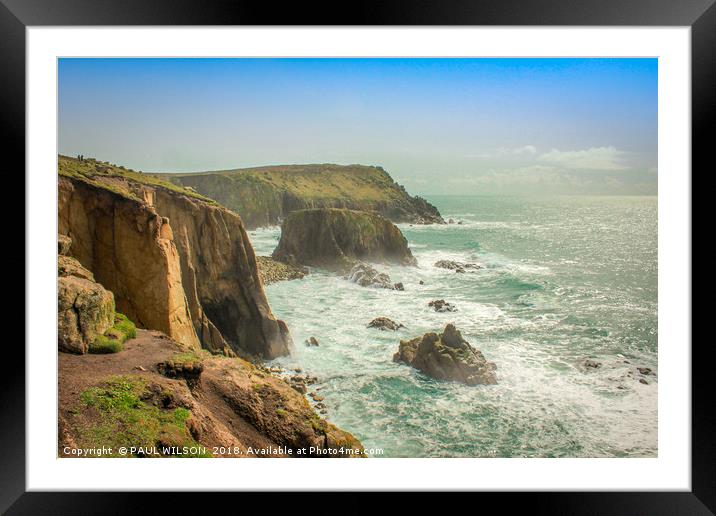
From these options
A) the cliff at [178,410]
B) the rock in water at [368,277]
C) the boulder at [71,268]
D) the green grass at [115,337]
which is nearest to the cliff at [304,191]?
the rock in water at [368,277]

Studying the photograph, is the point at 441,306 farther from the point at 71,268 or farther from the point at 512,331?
the point at 71,268

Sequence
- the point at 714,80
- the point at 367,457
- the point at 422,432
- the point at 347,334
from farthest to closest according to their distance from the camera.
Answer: the point at 347,334
the point at 422,432
the point at 367,457
the point at 714,80

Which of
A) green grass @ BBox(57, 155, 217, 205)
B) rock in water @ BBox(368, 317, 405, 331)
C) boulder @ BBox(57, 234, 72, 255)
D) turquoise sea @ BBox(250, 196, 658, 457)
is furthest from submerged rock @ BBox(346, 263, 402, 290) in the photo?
boulder @ BBox(57, 234, 72, 255)

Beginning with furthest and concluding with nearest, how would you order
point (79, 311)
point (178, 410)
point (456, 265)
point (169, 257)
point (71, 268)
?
point (456, 265) → point (169, 257) → point (71, 268) → point (79, 311) → point (178, 410)

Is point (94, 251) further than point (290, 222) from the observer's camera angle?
No

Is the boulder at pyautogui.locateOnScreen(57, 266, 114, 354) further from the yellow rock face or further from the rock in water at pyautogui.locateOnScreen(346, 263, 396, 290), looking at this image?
the rock in water at pyautogui.locateOnScreen(346, 263, 396, 290)

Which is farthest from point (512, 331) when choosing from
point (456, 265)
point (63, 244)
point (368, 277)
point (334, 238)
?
point (63, 244)
